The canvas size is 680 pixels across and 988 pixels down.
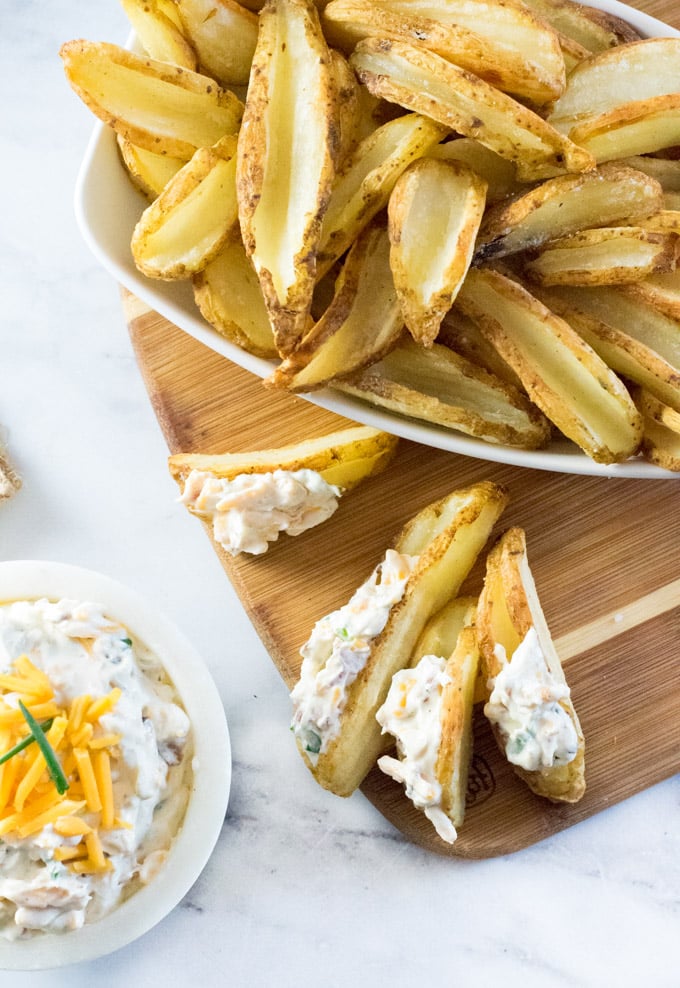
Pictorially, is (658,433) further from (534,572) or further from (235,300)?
(235,300)

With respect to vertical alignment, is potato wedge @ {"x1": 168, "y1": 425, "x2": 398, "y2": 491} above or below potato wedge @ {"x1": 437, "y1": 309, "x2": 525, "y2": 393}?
below

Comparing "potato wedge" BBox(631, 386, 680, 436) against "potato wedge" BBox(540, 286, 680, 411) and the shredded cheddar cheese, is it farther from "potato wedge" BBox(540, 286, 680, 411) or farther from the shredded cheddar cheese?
the shredded cheddar cheese

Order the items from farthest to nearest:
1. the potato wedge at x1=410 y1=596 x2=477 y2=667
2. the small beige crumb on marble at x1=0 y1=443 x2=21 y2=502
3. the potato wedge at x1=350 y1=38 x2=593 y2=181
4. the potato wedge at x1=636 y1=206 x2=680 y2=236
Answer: the small beige crumb on marble at x1=0 y1=443 x2=21 y2=502, the potato wedge at x1=410 y1=596 x2=477 y2=667, the potato wedge at x1=636 y1=206 x2=680 y2=236, the potato wedge at x1=350 y1=38 x2=593 y2=181

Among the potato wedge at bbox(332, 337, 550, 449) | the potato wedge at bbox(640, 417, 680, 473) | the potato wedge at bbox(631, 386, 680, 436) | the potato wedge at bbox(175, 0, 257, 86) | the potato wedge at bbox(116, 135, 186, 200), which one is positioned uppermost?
the potato wedge at bbox(175, 0, 257, 86)

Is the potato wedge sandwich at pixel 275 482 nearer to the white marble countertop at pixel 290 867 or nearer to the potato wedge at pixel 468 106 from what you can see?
the white marble countertop at pixel 290 867

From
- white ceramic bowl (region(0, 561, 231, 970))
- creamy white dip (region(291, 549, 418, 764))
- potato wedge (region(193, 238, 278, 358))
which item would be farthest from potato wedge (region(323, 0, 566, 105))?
white ceramic bowl (region(0, 561, 231, 970))

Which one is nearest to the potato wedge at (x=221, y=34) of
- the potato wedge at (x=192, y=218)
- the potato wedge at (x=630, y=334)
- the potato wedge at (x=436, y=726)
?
the potato wedge at (x=192, y=218)
